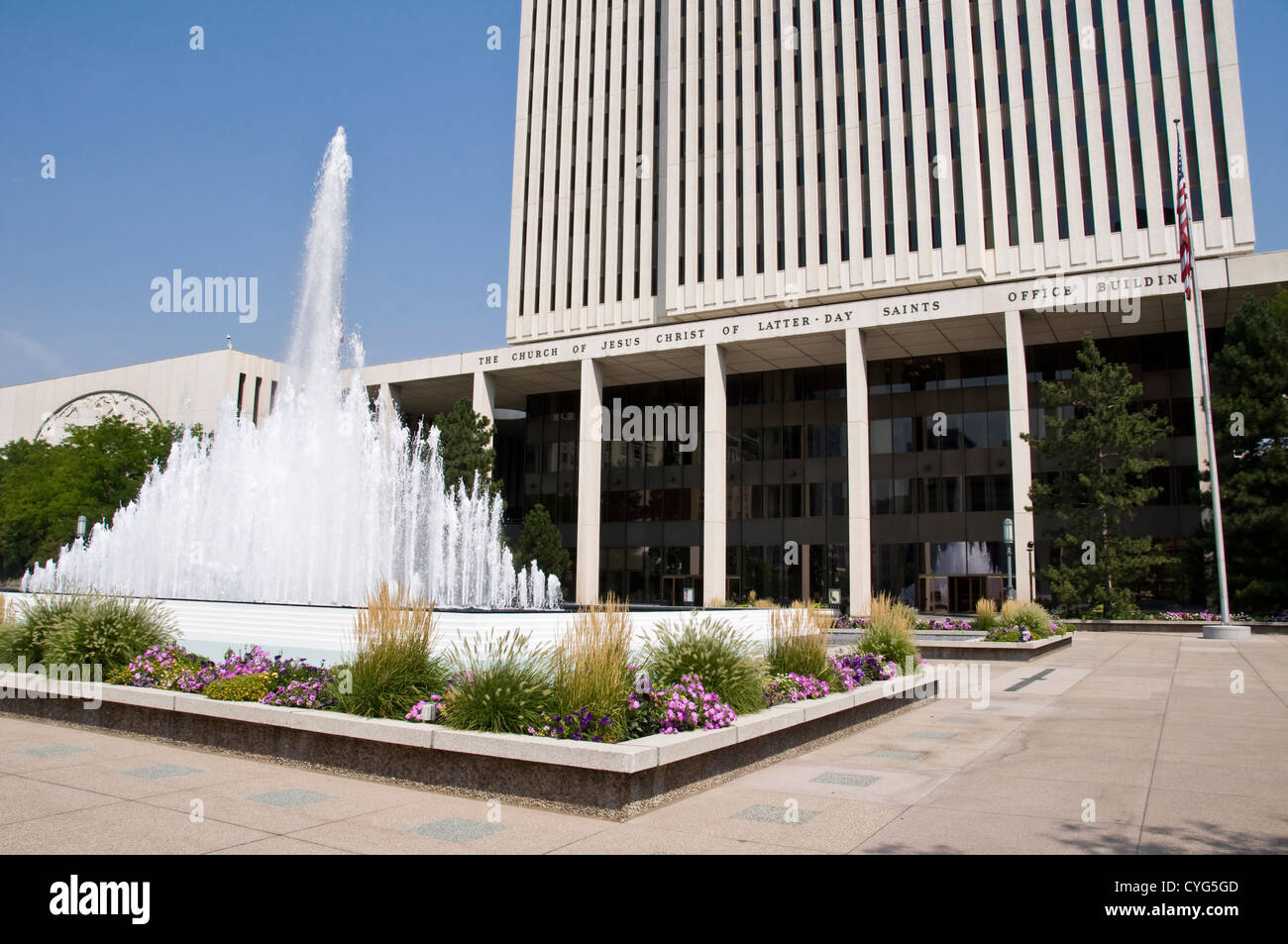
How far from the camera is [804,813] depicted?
21.3ft

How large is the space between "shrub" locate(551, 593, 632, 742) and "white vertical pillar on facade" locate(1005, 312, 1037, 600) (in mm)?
31024

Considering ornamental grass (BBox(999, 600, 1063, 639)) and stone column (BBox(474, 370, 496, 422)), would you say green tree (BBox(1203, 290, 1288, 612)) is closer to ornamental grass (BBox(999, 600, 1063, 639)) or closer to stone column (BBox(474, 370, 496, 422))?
ornamental grass (BBox(999, 600, 1063, 639))

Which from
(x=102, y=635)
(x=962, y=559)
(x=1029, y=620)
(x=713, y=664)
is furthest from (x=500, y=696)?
(x=962, y=559)

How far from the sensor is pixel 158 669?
32.3 feet

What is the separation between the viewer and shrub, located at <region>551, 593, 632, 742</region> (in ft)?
23.6

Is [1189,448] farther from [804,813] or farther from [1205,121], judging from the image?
[804,813]

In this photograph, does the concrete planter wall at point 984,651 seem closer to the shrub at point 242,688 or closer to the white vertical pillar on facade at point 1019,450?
the white vertical pillar on facade at point 1019,450

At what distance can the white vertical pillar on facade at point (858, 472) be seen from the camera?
38.0 meters

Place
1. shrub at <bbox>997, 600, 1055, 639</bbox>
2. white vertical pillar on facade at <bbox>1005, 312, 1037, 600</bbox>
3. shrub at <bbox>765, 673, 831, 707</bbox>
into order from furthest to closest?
white vertical pillar on facade at <bbox>1005, 312, 1037, 600</bbox> < shrub at <bbox>997, 600, 1055, 639</bbox> < shrub at <bbox>765, 673, 831, 707</bbox>

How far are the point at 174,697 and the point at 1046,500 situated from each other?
3330cm

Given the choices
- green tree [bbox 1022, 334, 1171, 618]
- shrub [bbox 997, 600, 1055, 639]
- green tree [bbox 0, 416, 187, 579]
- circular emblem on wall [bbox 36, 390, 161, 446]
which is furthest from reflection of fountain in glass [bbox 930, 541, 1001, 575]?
circular emblem on wall [bbox 36, 390, 161, 446]

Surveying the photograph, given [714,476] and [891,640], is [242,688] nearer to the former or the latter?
[891,640]

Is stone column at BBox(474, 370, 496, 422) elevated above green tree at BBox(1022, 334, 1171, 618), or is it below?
above
